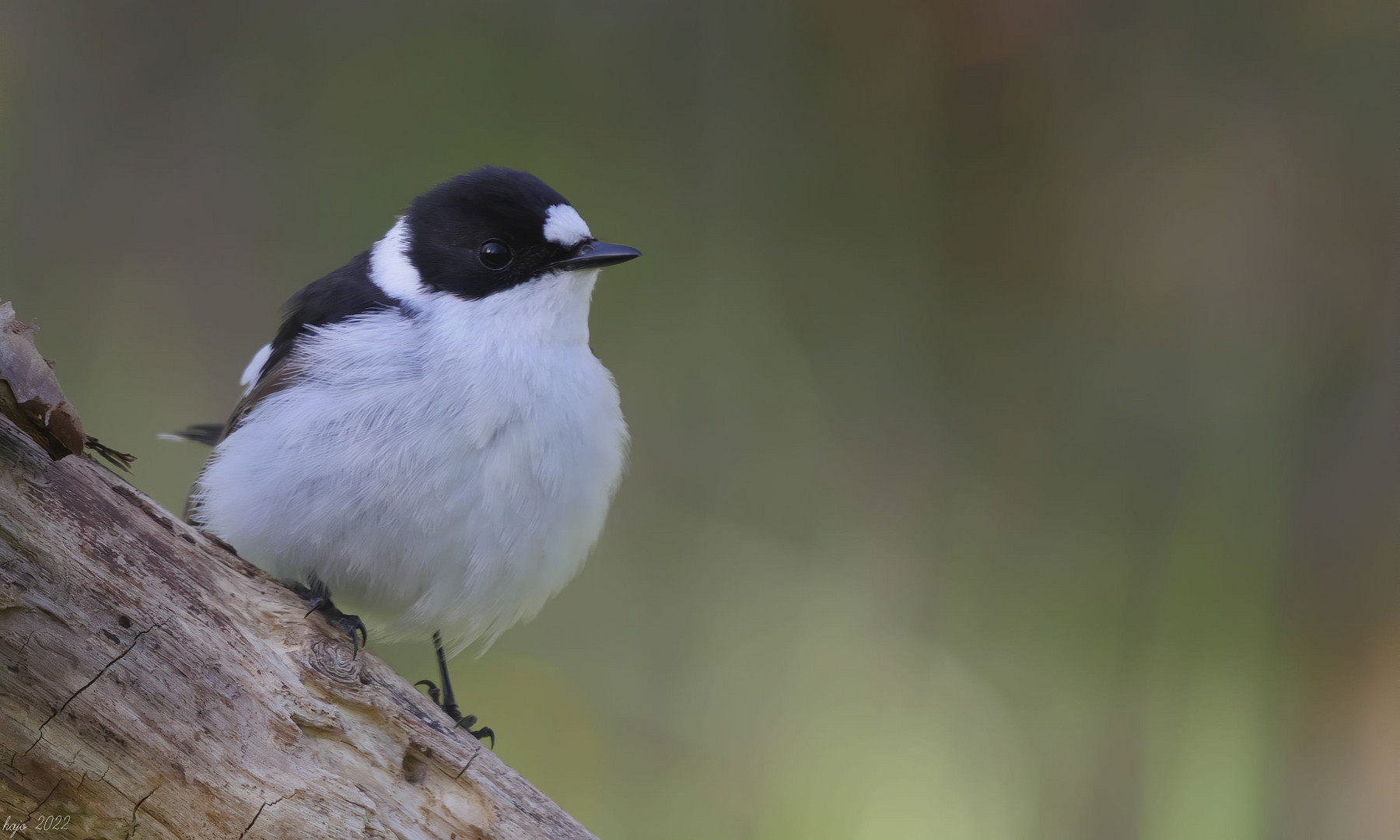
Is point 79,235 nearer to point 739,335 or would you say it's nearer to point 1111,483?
point 739,335

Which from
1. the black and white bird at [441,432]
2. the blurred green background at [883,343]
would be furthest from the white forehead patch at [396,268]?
the blurred green background at [883,343]

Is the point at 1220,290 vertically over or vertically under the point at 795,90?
under

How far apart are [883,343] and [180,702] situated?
112 inches

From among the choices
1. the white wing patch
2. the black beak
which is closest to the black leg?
the white wing patch

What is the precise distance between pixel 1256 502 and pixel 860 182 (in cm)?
178

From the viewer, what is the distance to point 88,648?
1469mm

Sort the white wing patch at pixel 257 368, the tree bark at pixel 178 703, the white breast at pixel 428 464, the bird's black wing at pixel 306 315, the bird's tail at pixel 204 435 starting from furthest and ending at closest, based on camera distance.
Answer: the bird's tail at pixel 204 435, the white wing patch at pixel 257 368, the bird's black wing at pixel 306 315, the white breast at pixel 428 464, the tree bark at pixel 178 703

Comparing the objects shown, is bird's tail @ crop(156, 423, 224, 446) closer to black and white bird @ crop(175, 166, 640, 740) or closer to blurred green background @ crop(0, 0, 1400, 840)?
black and white bird @ crop(175, 166, 640, 740)

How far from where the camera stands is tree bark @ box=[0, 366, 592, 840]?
56.9 inches

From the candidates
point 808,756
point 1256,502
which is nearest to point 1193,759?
point 1256,502

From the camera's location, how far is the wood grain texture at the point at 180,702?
145 cm

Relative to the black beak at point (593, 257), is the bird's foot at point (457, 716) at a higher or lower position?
lower

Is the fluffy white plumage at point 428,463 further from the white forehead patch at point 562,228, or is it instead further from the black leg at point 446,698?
the black leg at point 446,698

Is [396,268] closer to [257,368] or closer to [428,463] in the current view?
[257,368]
